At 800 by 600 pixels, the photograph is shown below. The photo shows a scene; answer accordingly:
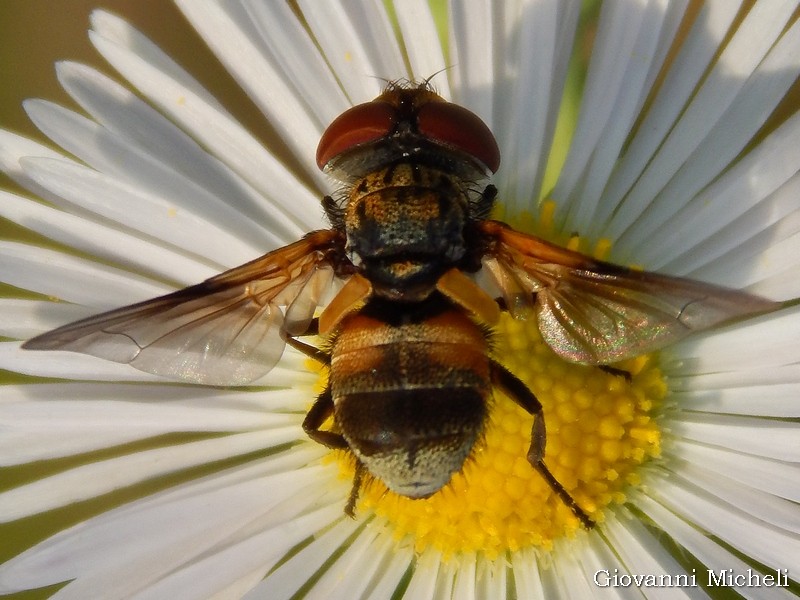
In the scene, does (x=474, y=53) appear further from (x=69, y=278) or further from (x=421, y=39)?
(x=69, y=278)

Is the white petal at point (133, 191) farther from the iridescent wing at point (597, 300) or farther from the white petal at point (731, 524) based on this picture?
the white petal at point (731, 524)

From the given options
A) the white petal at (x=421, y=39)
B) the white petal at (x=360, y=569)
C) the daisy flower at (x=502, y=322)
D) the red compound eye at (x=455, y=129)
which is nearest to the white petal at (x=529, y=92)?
the daisy flower at (x=502, y=322)

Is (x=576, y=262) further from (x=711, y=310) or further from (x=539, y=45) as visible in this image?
(x=539, y=45)

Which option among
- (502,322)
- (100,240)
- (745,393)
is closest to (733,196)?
(745,393)

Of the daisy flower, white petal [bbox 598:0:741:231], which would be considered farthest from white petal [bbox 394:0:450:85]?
white petal [bbox 598:0:741:231]

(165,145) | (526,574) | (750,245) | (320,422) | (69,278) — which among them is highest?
(165,145)

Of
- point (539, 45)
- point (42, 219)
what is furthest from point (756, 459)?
point (42, 219)
